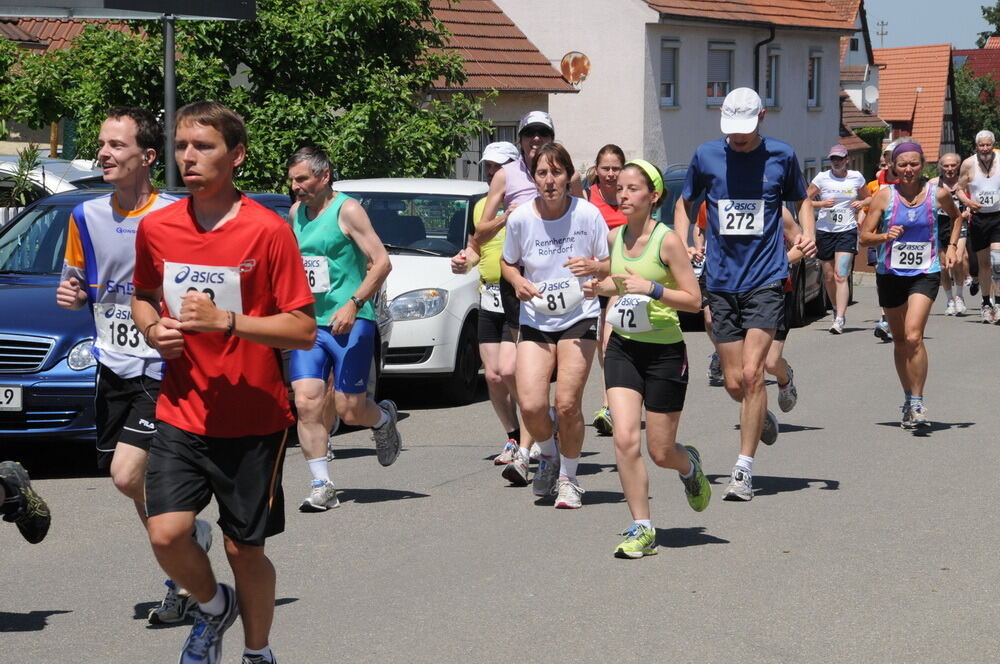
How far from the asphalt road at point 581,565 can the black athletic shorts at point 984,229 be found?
8.95 m

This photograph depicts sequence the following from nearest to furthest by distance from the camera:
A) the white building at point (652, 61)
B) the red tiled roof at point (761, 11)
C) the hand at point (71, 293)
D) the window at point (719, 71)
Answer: the hand at point (71, 293), the white building at point (652, 61), the red tiled roof at point (761, 11), the window at point (719, 71)

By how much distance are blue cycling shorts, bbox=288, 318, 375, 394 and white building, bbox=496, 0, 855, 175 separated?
30817 mm

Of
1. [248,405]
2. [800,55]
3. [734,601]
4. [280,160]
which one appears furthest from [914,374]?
[800,55]

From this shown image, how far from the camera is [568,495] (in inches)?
340

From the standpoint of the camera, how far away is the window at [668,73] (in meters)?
40.8

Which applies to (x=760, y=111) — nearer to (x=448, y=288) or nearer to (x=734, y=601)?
(x=734, y=601)

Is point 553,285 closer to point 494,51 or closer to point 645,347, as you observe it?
point 645,347

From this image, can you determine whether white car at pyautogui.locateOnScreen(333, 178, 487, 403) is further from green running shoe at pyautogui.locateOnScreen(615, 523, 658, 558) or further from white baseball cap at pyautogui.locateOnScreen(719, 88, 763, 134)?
green running shoe at pyautogui.locateOnScreen(615, 523, 658, 558)

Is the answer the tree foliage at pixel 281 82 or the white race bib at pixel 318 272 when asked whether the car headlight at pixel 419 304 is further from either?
the tree foliage at pixel 281 82

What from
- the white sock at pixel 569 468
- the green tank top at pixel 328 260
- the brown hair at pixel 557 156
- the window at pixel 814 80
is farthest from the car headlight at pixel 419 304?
the window at pixel 814 80

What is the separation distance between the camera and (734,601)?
6586mm

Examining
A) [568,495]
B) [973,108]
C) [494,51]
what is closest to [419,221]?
[568,495]

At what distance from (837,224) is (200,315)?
15194mm

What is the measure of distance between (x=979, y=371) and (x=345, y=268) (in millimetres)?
7993
